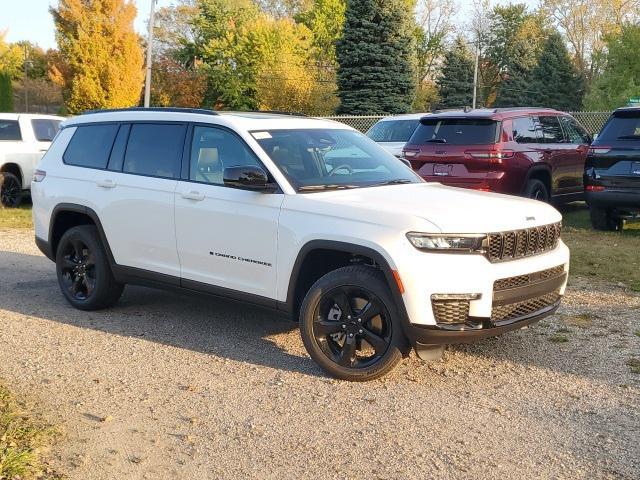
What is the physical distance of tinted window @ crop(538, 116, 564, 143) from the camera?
38.8 ft

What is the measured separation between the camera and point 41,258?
9789 millimetres

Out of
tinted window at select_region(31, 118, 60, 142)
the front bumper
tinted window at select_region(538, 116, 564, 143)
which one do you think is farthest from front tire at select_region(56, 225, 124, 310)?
tinted window at select_region(31, 118, 60, 142)

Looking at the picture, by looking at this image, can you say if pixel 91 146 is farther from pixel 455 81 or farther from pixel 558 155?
pixel 455 81

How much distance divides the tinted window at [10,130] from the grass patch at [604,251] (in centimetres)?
1051

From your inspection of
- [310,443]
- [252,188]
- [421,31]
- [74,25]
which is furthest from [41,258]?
[421,31]

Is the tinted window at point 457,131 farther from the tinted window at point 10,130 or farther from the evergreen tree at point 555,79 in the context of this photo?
the evergreen tree at point 555,79

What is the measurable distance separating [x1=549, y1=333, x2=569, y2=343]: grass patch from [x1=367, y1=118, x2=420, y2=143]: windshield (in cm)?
830

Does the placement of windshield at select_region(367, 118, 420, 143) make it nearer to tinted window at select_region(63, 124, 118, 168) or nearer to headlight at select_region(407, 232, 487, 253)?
tinted window at select_region(63, 124, 118, 168)

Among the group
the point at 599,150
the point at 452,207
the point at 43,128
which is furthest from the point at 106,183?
the point at 43,128

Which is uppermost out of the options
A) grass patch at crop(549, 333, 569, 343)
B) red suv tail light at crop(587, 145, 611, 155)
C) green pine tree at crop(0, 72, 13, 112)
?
green pine tree at crop(0, 72, 13, 112)

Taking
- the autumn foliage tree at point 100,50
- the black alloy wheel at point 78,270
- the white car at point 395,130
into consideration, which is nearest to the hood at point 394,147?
the white car at point 395,130

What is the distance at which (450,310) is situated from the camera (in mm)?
4637

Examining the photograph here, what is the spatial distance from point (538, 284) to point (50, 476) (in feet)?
10.8

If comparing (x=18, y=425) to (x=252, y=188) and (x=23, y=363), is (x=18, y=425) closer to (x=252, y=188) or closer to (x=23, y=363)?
(x=23, y=363)
